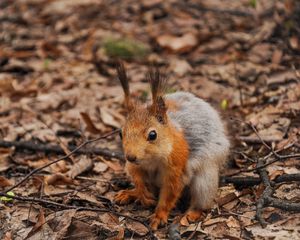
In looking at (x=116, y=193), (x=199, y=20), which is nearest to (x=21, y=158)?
(x=116, y=193)

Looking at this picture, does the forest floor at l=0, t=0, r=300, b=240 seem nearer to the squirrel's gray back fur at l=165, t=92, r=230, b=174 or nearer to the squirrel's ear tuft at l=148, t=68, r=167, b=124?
the squirrel's gray back fur at l=165, t=92, r=230, b=174

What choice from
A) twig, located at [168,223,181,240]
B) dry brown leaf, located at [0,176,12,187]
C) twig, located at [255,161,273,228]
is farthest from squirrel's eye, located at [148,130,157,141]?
dry brown leaf, located at [0,176,12,187]

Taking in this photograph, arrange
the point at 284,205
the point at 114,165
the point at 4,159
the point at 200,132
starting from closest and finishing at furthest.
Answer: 1. the point at 284,205
2. the point at 200,132
3. the point at 114,165
4. the point at 4,159

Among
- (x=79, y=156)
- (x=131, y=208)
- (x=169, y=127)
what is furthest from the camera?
(x=79, y=156)

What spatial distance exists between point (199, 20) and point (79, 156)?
4679 mm

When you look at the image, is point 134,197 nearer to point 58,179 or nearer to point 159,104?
point 58,179

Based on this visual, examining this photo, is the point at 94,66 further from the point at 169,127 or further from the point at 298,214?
the point at 298,214

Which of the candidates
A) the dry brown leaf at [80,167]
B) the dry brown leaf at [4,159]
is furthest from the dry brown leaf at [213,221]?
the dry brown leaf at [4,159]

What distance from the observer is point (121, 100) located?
765cm

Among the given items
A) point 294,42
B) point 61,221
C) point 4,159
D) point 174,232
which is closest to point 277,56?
point 294,42

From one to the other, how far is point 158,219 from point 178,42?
4889mm

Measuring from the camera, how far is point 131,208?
5141mm

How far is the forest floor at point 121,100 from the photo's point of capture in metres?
4.74

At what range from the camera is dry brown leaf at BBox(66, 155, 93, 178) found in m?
5.76
